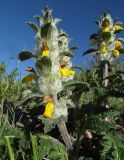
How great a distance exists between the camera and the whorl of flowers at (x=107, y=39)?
4.12m

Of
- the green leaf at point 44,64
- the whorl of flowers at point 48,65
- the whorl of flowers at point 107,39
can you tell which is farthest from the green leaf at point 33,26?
the whorl of flowers at point 107,39

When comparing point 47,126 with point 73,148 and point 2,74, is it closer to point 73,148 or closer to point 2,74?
point 73,148

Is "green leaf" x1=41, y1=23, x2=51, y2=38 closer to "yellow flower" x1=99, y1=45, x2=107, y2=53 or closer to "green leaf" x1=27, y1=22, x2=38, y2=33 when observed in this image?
"green leaf" x1=27, y1=22, x2=38, y2=33

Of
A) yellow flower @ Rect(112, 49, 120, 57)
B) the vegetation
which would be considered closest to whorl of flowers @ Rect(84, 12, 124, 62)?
yellow flower @ Rect(112, 49, 120, 57)

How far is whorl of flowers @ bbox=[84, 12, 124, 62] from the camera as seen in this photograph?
4.12 meters

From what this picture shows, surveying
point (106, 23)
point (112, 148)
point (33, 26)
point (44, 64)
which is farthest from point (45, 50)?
point (106, 23)

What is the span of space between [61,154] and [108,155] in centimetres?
33

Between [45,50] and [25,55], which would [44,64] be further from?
[25,55]

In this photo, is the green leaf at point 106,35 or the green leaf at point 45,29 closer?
the green leaf at point 45,29

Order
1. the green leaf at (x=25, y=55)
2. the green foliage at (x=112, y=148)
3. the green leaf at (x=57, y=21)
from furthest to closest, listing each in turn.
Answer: the green leaf at (x=57, y=21) < the green leaf at (x=25, y=55) < the green foliage at (x=112, y=148)

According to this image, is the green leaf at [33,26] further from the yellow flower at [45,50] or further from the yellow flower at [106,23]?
the yellow flower at [106,23]

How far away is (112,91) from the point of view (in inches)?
99.1

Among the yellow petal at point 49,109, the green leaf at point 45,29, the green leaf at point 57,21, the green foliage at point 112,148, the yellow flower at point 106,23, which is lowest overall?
the green foliage at point 112,148

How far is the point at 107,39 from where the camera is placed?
163 inches
